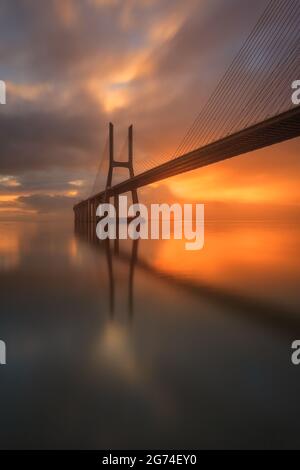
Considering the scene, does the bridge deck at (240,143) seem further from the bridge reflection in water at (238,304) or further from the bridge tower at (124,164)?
the bridge tower at (124,164)

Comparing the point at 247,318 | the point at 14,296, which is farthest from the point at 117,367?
the point at 14,296

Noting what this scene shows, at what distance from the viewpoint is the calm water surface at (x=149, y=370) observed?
210 centimetres

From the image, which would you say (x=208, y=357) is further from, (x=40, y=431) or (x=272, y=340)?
(x=40, y=431)

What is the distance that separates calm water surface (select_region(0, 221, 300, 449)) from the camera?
6.89 ft

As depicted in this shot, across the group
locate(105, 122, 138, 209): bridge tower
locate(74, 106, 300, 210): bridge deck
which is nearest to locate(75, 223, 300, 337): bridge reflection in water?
locate(74, 106, 300, 210): bridge deck

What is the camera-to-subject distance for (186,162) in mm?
18453

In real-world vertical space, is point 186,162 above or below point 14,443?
above

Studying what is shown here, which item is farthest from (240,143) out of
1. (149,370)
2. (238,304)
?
(149,370)

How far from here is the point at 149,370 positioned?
301 centimetres

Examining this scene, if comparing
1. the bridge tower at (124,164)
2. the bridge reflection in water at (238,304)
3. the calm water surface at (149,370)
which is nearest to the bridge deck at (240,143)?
the bridge reflection in water at (238,304)

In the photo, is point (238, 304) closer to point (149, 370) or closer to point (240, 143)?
point (149, 370)

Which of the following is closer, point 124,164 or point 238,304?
point 238,304

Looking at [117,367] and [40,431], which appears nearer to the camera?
[40,431]
